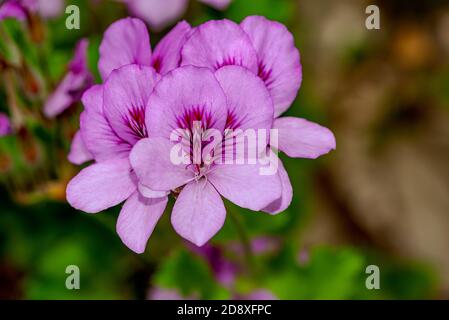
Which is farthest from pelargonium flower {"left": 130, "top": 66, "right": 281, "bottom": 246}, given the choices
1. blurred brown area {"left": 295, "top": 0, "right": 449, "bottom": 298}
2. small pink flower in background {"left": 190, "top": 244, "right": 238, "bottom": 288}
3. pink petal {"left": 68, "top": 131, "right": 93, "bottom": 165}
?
blurred brown area {"left": 295, "top": 0, "right": 449, "bottom": 298}

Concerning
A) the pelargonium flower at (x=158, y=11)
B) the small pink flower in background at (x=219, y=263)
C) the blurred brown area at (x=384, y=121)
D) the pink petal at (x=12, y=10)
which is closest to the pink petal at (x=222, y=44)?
the pink petal at (x=12, y=10)

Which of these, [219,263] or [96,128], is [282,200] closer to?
[96,128]

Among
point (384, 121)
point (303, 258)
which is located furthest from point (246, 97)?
point (384, 121)

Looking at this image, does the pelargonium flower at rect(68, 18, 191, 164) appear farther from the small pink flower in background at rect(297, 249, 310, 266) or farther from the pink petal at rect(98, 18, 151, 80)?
the small pink flower in background at rect(297, 249, 310, 266)

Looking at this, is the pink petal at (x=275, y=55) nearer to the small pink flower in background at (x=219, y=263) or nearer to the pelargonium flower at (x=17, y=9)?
the pelargonium flower at (x=17, y=9)
